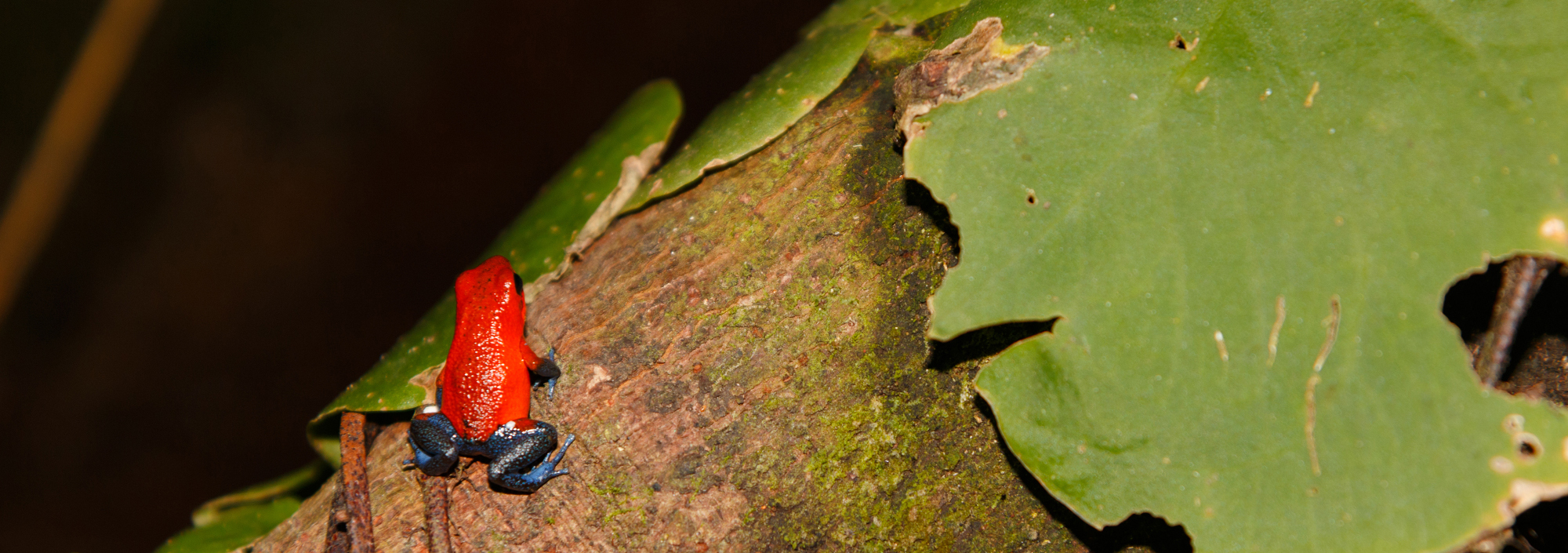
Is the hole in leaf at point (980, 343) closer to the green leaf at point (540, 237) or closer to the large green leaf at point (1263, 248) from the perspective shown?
the large green leaf at point (1263, 248)

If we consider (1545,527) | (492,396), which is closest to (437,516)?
(492,396)

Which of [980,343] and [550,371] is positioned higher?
[550,371]

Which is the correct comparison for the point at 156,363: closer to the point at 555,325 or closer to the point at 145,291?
the point at 145,291

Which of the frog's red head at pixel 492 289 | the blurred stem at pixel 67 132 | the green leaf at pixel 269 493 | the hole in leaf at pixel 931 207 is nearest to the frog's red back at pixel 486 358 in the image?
the frog's red head at pixel 492 289

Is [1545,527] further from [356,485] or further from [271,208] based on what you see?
[271,208]

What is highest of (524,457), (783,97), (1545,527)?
(783,97)

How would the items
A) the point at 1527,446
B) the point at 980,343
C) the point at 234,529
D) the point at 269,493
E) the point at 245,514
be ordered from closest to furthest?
1. the point at 1527,446
2. the point at 980,343
3. the point at 234,529
4. the point at 245,514
5. the point at 269,493
